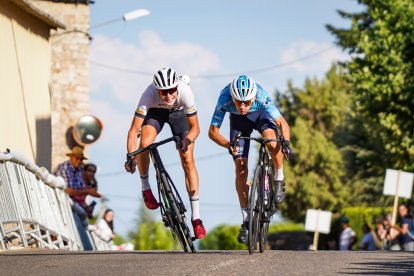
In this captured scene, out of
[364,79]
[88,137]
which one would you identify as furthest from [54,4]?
[364,79]

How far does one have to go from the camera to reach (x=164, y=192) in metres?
14.5

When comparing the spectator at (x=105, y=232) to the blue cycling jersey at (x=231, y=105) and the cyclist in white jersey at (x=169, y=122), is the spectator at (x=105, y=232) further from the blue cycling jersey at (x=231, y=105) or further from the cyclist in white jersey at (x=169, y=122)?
the blue cycling jersey at (x=231, y=105)

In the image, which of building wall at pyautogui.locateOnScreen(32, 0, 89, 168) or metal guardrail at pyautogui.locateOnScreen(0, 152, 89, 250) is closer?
metal guardrail at pyautogui.locateOnScreen(0, 152, 89, 250)

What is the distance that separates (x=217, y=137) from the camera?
14359 millimetres

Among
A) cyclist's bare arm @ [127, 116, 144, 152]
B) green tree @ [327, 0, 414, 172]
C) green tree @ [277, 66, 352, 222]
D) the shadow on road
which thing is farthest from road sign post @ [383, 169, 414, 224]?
green tree @ [277, 66, 352, 222]

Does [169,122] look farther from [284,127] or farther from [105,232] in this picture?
[105,232]

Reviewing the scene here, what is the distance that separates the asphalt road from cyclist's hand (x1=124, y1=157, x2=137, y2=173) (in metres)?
0.91

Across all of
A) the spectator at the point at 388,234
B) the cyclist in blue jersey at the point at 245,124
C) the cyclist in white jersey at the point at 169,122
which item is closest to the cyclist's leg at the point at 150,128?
the cyclist in white jersey at the point at 169,122

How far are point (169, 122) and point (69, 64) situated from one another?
2209cm

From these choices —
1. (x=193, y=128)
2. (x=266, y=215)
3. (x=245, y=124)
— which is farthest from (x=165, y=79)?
(x=266, y=215)

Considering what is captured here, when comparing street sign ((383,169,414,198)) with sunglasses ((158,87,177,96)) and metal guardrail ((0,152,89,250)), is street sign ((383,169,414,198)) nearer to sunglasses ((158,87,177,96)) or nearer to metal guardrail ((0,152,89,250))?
metal guardrail ((0,152,89,250))

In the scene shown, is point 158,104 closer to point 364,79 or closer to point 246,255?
point 246,255

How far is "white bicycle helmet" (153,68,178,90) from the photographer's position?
13859 mm

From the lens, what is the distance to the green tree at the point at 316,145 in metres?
77.1
